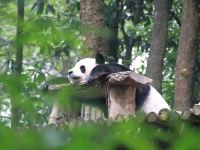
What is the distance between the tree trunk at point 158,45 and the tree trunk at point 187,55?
0.35 m

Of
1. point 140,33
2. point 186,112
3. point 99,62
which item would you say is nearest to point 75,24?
point 186,112

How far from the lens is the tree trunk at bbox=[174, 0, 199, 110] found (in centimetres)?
584

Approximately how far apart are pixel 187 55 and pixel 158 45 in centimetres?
51

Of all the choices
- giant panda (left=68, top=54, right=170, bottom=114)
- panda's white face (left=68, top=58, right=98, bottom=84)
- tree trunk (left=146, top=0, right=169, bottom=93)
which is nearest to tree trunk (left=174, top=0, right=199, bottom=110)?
tree trunk (left=146, top=0, right=169, bottom=93)

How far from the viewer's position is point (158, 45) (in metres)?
6.25

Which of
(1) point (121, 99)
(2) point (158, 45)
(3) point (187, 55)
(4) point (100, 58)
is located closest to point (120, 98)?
(1) point (121, 99)

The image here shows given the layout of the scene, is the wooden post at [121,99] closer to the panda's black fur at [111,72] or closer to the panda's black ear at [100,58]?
the panda's black fur at [111,72]

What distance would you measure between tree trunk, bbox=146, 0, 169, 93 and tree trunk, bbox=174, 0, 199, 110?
350 millimetres

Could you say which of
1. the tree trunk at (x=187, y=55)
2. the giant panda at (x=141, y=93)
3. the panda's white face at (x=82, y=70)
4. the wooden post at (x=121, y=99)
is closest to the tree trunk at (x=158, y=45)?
the tree trunk at (x=187, y=55)

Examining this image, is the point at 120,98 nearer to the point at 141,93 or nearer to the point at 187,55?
the point at 141,93

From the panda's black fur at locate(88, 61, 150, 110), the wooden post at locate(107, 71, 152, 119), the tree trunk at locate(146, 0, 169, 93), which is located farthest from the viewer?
the tree trunk at locate(146, 0, 169, 93)

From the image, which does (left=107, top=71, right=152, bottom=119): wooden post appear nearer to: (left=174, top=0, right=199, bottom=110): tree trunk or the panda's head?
the panda's head

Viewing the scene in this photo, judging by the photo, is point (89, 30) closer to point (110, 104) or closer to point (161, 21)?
point (110, 104)

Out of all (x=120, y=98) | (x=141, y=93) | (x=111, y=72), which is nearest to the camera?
(x=120, y=98)
